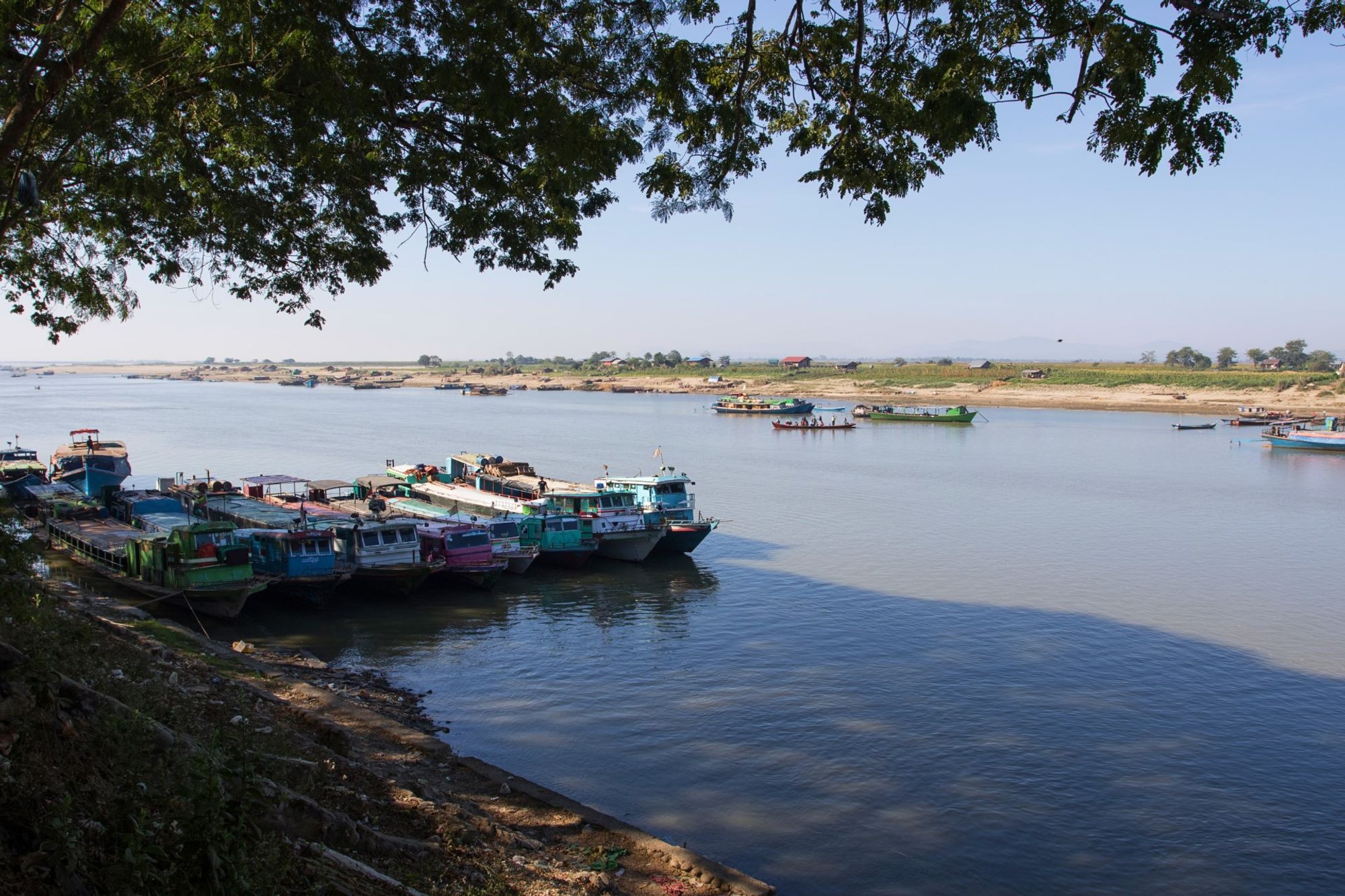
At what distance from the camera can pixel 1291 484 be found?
2090 inches

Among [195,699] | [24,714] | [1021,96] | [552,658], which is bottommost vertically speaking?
[552,658]

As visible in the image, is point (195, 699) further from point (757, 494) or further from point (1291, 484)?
point (1291, 484)

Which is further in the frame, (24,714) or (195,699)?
(195,699)

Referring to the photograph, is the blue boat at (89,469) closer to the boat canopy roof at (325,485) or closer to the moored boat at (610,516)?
the boat canopy roof at (325,485)

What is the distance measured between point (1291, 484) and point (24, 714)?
6047 cm

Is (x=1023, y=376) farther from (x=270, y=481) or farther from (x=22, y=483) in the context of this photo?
(x=22, y=483)

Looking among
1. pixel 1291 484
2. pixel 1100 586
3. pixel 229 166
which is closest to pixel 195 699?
pixel 229 166

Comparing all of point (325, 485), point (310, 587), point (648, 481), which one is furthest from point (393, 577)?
point (648, 481)

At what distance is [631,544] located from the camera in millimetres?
33219

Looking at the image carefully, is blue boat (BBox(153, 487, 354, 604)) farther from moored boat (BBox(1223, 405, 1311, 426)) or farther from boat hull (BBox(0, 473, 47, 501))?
moored boat (BBox(1223, 405, 1311, 426))

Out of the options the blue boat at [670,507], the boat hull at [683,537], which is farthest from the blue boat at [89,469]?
the boat hull at [683,537]

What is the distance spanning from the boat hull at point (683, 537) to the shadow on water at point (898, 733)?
657cm

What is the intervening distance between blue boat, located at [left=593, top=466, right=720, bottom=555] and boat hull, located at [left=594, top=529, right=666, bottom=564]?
24.7 inches

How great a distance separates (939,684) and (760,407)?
86.6m
